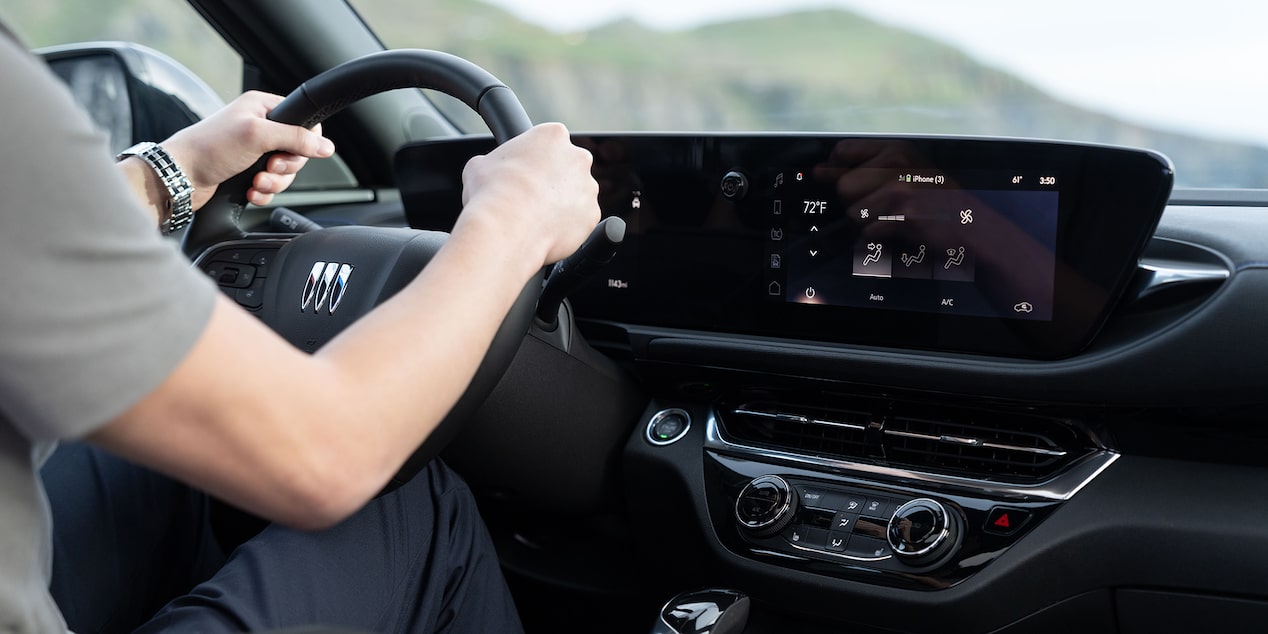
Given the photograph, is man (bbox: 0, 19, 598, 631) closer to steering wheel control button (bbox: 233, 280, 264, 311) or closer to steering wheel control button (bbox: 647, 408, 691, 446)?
steering wheel control button (bbox: 233, 280, 264, 311)

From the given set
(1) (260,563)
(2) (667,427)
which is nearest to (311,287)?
(1) (260,563)

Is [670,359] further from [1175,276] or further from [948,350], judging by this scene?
[1175,276]

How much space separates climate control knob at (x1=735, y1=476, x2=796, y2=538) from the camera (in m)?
1.35

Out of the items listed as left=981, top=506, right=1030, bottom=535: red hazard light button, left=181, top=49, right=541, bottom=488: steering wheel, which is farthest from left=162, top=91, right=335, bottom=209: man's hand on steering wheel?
left=981, top=506, right=1030, bottom=535: red hazard light button

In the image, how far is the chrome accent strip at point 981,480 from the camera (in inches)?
47.4

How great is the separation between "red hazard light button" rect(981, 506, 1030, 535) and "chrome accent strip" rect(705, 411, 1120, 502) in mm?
19

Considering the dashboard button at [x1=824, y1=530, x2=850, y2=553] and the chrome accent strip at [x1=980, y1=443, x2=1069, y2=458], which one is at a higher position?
the chrome accent strip at [x1=980, y1=443, x2=1069, y2=458]

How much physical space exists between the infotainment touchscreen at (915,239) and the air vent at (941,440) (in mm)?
149

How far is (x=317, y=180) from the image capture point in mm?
2076

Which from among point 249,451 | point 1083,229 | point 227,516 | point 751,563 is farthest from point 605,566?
point 249,451

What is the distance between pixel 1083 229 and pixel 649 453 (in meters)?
0.69

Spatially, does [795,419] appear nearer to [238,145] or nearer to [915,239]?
[915,239]

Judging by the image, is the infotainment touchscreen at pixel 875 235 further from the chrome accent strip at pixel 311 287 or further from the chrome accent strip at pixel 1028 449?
the chrome accent strip at pixel 311 287

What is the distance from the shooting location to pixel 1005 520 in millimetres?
1233
